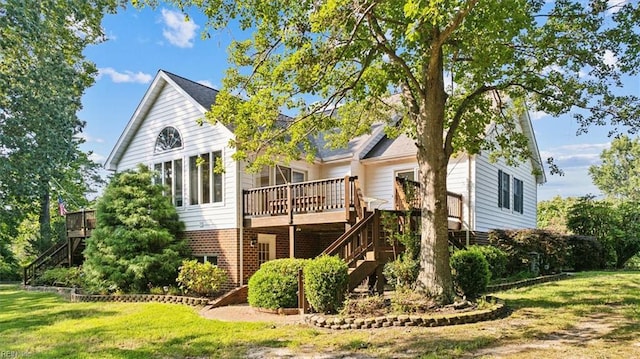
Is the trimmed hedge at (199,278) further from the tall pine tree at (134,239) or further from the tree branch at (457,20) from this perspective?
the tree branch at (457,20)

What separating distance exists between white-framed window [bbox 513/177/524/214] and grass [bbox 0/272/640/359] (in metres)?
8.48

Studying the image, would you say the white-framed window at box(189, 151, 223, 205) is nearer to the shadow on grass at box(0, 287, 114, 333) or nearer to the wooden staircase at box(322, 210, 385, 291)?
the shadow on grass at box(0, 287, 114, 333)

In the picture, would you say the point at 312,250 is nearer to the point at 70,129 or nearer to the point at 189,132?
the point at 189,132

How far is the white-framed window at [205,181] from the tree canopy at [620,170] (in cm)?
4337

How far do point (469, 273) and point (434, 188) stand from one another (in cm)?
248

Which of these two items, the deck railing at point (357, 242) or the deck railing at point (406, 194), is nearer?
the deck railing at point (357, 242)

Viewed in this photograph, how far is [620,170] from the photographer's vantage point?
46.9 metres

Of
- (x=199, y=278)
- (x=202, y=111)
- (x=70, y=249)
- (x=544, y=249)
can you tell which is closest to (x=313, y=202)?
(x=199, y=278)

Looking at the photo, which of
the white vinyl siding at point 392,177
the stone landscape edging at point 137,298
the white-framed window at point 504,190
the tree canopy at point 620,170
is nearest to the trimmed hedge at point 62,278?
the stone landscape edging at point 137,298

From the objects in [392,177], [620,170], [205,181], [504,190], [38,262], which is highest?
[620,170]

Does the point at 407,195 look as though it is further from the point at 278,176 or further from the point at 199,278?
the point at 199,278

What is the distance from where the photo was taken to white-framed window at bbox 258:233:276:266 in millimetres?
16453

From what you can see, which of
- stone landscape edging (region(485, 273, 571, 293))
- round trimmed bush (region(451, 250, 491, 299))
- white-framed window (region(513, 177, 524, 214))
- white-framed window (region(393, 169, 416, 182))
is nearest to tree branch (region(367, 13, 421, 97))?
round trimmed bush (region(451, 250, 491, 299))

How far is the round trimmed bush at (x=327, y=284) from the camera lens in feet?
33.0
